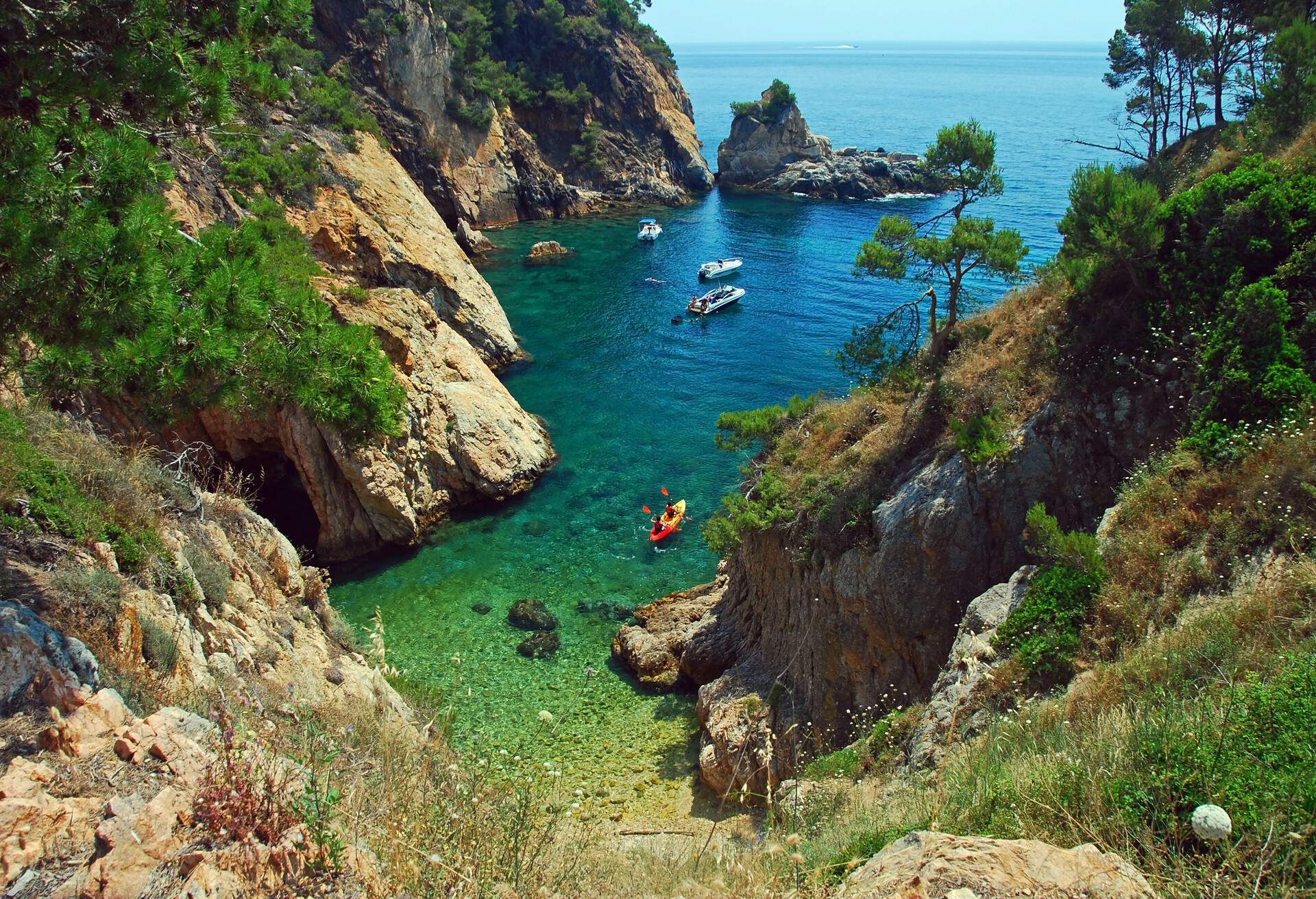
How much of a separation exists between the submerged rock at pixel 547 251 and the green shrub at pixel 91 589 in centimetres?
4610

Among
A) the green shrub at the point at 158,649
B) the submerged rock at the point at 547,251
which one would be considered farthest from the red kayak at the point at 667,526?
the submerged rock at the point at 547,251

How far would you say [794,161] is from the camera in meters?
78.8

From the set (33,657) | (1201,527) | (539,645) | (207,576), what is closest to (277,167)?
(539,645)

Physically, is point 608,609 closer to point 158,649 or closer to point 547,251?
point 158,649

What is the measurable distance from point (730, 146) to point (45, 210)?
A: 8057 centimetres

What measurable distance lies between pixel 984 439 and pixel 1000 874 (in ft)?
30.9

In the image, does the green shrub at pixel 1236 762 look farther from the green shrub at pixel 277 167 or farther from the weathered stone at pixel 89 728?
the green shrub at pixel 277 167

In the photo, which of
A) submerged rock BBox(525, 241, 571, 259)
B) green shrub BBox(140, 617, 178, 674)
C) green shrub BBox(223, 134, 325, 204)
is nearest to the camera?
green shrub BBox(140, 617, 178, 674)

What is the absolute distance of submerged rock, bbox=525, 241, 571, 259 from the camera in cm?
5266

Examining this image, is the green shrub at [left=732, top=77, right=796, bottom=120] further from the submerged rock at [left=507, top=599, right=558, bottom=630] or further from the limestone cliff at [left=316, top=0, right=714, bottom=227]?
the submerged rock at [left=507, top=599, right=558, bottom=630]

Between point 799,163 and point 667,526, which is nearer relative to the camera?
point 667,526

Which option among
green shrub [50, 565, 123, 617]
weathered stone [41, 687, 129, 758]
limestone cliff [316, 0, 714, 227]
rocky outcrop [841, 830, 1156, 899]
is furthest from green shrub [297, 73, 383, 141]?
rocky outcrop [841, 830, 1156, 899]

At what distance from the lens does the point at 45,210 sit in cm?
668

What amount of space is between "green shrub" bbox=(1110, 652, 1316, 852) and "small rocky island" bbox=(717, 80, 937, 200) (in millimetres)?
72573
